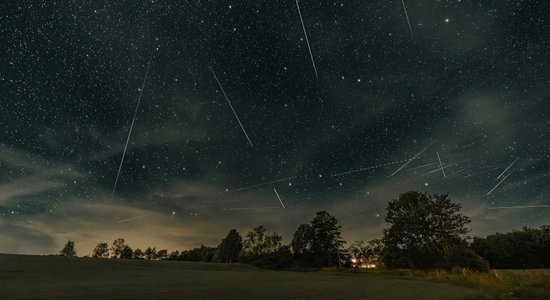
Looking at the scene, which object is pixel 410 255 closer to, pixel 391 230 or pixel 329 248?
pixel 391 230

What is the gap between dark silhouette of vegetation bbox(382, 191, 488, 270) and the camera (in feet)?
169

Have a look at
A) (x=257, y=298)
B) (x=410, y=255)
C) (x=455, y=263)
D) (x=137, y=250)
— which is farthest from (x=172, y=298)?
(x=137, y=250)

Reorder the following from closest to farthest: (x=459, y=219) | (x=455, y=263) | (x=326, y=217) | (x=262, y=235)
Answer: (x=455, y=263) < (x=459, y=219) < (x=326, y=217) < (x=262, y=235)

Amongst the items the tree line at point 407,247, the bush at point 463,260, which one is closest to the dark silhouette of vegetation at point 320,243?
the tree line at point 407,247

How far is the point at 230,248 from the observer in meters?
105

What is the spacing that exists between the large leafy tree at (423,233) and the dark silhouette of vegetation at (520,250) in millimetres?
45900

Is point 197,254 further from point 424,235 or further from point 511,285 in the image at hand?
point 511,285

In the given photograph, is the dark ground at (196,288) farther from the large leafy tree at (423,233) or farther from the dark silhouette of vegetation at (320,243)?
the dark silhouette of vegetation at (320,243)

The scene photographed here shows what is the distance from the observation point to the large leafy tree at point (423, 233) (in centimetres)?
5209

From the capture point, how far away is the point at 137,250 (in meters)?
166

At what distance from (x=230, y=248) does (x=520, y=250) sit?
89.8m

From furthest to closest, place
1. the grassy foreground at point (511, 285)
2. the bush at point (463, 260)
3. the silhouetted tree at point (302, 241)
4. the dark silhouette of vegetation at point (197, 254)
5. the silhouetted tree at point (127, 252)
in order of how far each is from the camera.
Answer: the silhouetted tree at point (127, 252) < the dark silhouette of vegetation at point (197, 254) < the silhouetted tree at point (302, 241) < the bush at point (463, 260) < the grassy foreground at point (511, 285)

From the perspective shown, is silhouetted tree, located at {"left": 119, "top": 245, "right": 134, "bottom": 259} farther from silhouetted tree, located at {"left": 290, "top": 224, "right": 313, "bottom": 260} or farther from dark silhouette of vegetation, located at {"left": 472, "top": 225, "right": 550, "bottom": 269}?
dark silhouette of vegetation, located at {"left": 472, "top": 225, "right": 550, "bottom": 269}

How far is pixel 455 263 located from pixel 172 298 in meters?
51.3
